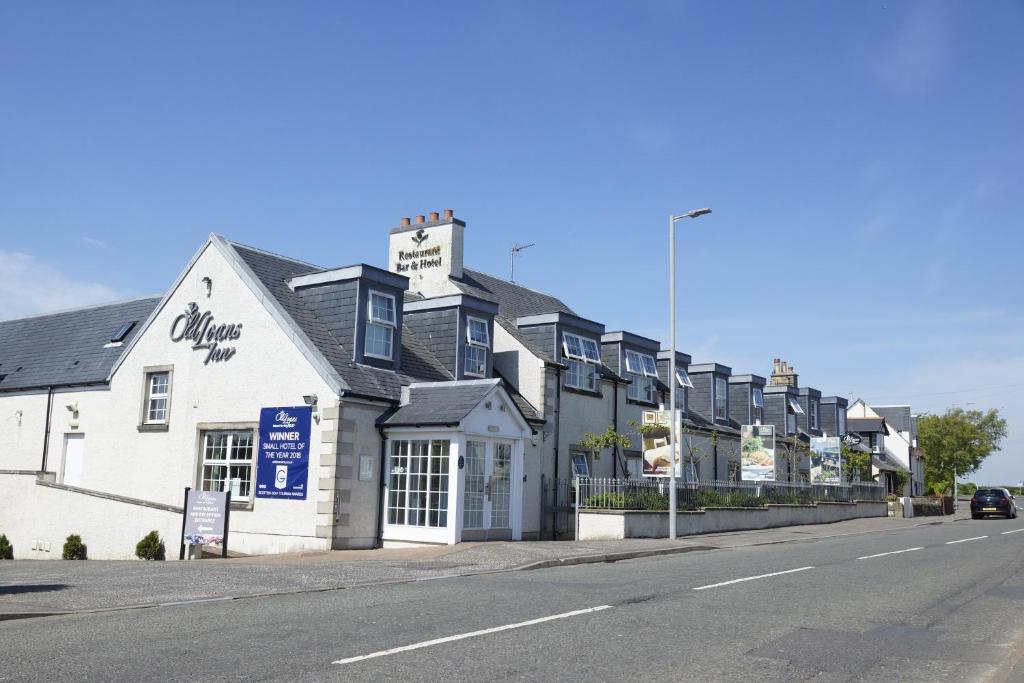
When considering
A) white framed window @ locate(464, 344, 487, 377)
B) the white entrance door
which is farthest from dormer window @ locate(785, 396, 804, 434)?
the white entrance door

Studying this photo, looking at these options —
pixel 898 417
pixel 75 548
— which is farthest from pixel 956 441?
pixel 75 548

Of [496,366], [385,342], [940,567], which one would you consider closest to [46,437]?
[385,342]

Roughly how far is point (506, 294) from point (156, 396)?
43.5ft

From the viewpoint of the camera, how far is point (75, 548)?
2438 centimetres

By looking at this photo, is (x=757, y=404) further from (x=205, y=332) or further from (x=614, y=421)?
(x=205, y=332)

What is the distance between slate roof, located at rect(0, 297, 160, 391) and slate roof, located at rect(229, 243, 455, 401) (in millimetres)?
6667

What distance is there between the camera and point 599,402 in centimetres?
2991

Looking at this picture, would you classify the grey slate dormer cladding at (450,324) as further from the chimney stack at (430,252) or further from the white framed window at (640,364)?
the white framed window at (640,364)

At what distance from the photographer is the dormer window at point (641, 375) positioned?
32.2m

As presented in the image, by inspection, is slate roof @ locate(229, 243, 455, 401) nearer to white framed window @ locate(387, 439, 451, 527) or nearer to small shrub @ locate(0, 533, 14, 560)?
white framed window @ locate(387, 439, 451, 527)

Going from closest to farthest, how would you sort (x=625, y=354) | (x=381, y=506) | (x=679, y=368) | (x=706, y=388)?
(x=381, y=506) → (x=625, y=354) → (x=679, y=368) → (x=706, y=388)

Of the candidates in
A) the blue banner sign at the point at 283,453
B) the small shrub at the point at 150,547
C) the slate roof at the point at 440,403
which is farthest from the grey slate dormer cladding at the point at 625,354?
the small shrub at the point at 150,547

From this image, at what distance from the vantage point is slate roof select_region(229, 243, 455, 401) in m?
22.1

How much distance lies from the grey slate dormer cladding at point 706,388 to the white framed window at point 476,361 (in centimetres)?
1553
